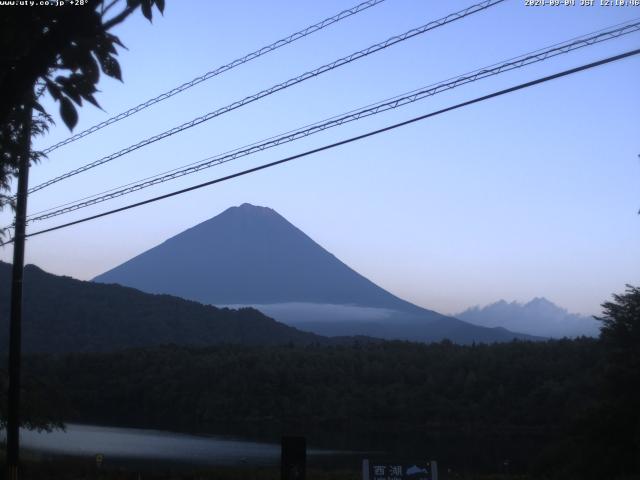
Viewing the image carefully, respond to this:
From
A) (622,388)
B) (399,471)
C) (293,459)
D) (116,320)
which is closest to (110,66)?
(293,459)

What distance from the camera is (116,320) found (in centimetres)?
10812

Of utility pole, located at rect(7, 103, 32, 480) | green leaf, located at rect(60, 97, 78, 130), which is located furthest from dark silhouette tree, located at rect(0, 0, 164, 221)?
utility pole, located at rect(7, 103, 32, 480)

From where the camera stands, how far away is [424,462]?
1155 cm

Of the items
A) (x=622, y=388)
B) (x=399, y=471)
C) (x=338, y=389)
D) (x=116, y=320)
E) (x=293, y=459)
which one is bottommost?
(x=399, y=471)

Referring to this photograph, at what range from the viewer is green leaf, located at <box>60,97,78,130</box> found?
16.4ft

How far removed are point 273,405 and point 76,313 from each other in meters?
43.4

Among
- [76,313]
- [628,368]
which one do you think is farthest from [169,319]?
[628,368]

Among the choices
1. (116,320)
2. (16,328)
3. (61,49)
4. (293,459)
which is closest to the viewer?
(61,49)

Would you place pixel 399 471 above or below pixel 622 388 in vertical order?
below

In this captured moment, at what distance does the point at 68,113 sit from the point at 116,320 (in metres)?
106

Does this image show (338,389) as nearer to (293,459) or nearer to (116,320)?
(116,320)

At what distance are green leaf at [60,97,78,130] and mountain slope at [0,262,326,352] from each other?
86.9m

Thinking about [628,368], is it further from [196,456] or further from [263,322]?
[263,322]

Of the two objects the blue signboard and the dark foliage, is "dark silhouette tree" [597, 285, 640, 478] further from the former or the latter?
the dark foliage
